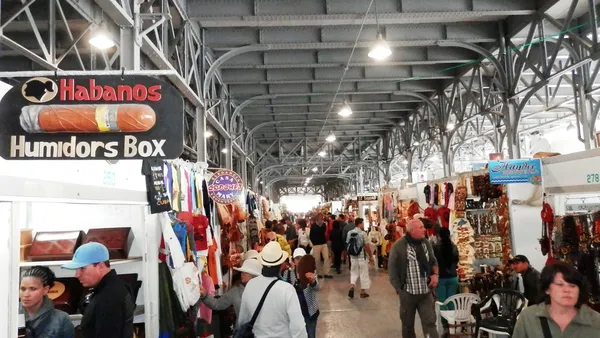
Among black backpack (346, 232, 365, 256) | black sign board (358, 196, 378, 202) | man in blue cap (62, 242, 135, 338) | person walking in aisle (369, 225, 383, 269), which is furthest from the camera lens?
black sign board (358, 196, 378, 202)

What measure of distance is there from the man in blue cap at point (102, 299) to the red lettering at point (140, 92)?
3.60ft

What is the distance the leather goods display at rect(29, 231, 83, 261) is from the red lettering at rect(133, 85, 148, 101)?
1786 millimetres

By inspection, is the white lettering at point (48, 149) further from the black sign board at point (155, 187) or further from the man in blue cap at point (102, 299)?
the black sign board at point (155, 187)

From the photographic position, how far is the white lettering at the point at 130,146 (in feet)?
8.04

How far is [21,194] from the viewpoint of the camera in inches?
95.7

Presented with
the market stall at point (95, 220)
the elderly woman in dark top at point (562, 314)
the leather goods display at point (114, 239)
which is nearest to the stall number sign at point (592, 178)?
the elderly woman in dark top at point (562, 314)

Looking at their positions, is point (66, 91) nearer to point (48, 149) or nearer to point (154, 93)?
point (48, 149)

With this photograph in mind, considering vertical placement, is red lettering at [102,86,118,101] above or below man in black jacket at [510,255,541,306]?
above

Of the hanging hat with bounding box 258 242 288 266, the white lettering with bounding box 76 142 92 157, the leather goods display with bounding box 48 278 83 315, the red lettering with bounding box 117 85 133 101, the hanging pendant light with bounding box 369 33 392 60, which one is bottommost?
the leather goods display with bounding box 48 278 83 315

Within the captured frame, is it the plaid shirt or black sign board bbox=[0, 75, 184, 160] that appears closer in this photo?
black sign board bbox=[0, 75, 184, 160]

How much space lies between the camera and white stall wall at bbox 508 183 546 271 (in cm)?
666

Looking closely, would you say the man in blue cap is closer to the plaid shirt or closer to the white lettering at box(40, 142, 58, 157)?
the white lettering at box(40, 142, 58, 157)

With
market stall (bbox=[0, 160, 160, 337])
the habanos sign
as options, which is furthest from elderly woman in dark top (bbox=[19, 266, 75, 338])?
the habanos sign

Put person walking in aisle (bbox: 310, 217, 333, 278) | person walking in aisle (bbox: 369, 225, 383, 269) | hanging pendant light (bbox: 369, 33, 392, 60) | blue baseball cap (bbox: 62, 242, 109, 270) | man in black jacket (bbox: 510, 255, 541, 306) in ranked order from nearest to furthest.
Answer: blue baseball cap (bbox: 62, 242, 109, 270), man in black jacket (bbox: 510, 255, 541, 306), hanging pendant light (bbox: 369, 33, 392, 60), person walking in aisle (bbox: 310, 217, 333, 278), person walking in aisle (bbox: 369, 225, 383, 269)
